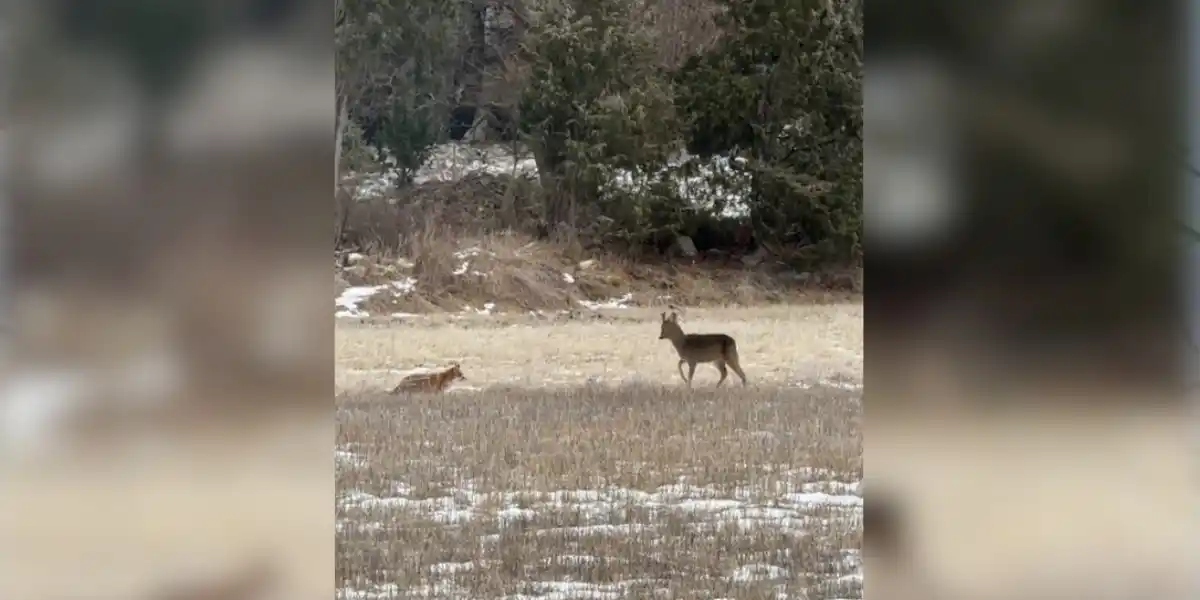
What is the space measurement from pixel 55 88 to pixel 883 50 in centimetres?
80

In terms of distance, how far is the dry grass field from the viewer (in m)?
4.78

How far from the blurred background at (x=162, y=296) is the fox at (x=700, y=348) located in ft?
16.5

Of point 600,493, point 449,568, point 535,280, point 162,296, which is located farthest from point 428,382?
point 162,296

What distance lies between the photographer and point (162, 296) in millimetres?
997

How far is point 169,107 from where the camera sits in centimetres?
100

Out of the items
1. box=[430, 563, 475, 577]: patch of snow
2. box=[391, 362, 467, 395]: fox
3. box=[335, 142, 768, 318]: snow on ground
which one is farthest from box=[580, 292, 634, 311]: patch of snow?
box=[430, 563, 475, 577]: patch of snow

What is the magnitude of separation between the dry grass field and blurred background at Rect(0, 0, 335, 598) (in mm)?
3685

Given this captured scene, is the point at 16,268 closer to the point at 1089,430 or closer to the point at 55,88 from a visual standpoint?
the point at 55,88

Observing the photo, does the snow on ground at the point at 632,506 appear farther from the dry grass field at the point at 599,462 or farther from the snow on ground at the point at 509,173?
the snow on ground at the point at 509,173

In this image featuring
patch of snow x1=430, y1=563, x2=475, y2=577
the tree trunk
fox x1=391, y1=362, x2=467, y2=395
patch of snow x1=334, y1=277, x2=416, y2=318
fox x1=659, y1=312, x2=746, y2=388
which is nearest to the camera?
patch of snow x1=430, y1=563, x2=475, y2=577

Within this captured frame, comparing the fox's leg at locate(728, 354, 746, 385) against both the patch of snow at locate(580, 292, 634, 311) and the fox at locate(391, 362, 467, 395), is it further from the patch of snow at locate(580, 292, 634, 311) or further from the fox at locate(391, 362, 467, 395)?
the fox at locate(391, 362, 467, 395)

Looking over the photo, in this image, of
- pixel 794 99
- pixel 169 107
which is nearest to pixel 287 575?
pixel 169 107

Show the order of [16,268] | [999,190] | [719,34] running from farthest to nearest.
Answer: [719,34] < [999,190] < [16,268]

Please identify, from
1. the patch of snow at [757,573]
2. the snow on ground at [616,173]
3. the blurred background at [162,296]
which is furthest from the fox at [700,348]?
the blurred background at [162,296]
